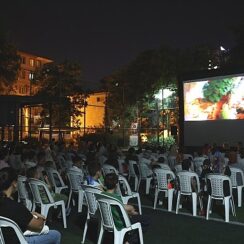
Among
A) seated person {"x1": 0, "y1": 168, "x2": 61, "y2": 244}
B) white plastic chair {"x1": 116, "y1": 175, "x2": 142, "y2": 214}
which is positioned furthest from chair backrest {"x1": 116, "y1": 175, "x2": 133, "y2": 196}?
seated person {"x1": 0, "y1": 168, "x2": 61, "y2": 244}

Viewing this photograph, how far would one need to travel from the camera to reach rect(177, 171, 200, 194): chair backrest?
23.1ft

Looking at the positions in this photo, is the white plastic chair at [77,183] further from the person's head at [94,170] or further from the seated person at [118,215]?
the seated person at [118,215]

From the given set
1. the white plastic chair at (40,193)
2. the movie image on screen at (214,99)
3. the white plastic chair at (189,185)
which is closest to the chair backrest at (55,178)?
the white plastic chair at (40,193)

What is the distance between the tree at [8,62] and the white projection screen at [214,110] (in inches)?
421

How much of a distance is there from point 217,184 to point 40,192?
285 centimetres

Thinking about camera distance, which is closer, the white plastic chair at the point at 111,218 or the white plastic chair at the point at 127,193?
the white plastic chair at the point at 111,218

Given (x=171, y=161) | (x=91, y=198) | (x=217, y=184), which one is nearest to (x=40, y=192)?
(x=91, y=198)

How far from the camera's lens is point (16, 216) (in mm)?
3828

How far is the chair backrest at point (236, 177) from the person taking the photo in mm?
7855

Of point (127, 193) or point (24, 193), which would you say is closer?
point (24, 193)

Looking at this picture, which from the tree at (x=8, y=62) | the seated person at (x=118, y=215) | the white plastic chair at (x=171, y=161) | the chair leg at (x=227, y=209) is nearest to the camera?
the seated person at (x=118, y=215)

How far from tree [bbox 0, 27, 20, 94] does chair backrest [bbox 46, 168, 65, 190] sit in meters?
18.1

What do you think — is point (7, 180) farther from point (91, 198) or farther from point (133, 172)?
point (133, 172)

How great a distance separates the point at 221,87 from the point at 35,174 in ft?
49.7
